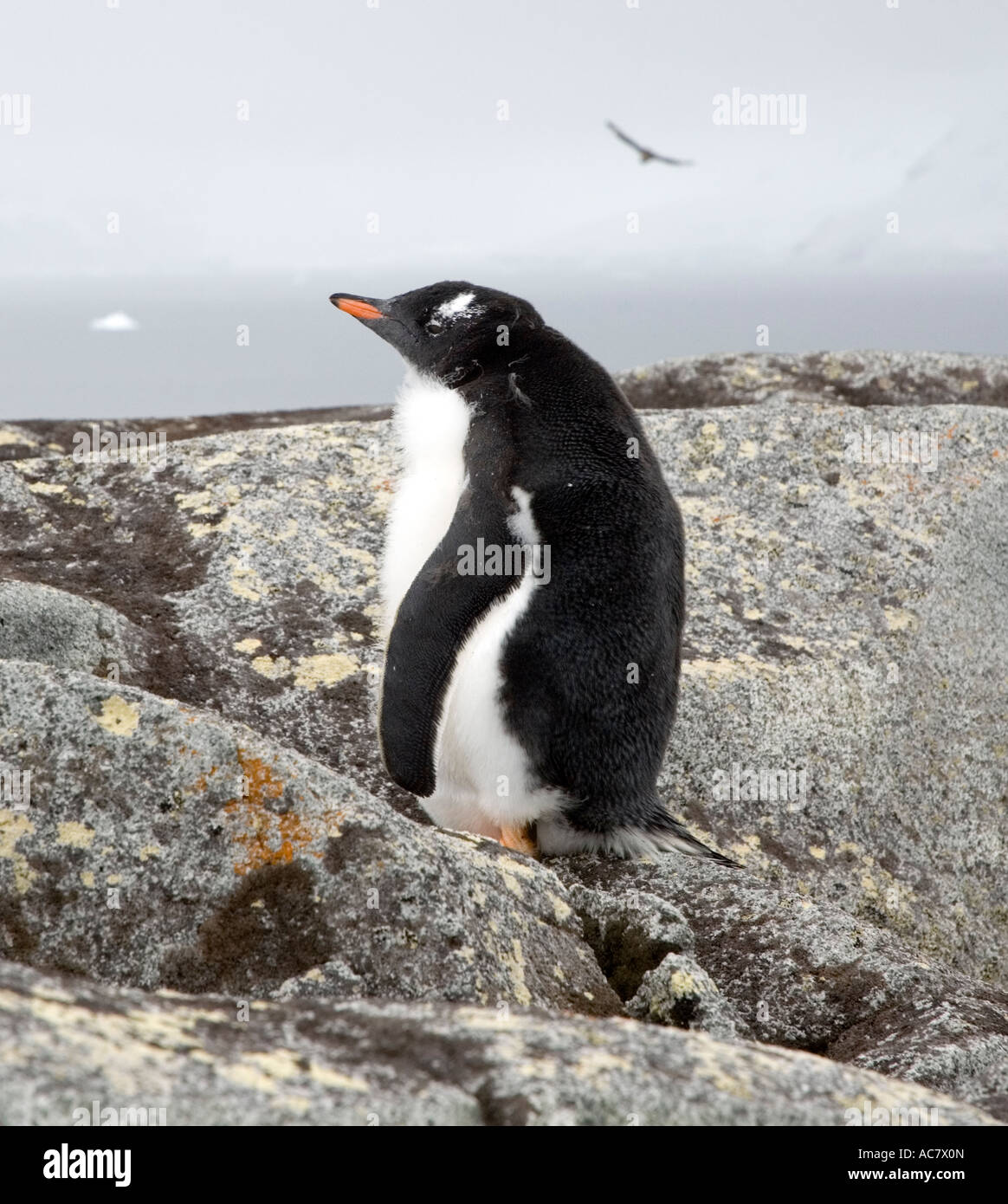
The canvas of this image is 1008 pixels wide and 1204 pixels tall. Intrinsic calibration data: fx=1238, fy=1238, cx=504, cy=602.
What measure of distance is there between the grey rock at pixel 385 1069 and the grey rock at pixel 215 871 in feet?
2.14

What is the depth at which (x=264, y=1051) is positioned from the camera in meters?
1.87

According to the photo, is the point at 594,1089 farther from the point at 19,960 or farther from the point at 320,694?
the point at 320,694

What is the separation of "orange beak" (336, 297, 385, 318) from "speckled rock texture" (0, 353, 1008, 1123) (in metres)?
1.14

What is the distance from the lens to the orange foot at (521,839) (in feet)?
14.5

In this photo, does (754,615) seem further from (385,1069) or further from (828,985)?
(385,1069)

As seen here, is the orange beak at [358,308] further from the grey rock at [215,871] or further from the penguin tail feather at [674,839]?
the grey rock at [215,871]

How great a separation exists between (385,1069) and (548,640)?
8.09 ft

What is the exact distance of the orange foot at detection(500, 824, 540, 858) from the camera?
14.5 feet
